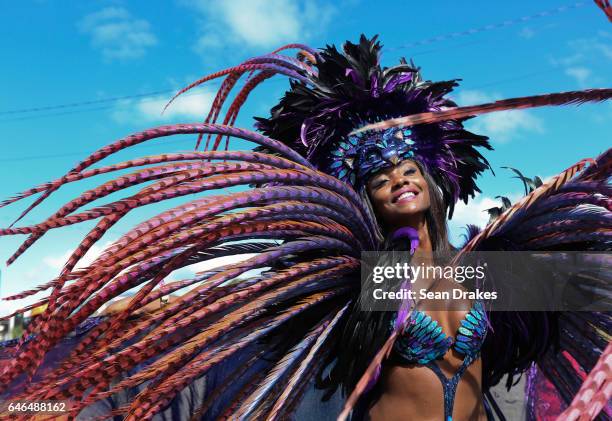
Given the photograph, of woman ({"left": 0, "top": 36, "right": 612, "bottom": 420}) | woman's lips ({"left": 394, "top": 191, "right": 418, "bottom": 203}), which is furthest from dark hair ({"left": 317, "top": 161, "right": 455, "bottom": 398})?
woman's lips ({"left": 394, "top": 191, "right": 418, "bottom": 203})

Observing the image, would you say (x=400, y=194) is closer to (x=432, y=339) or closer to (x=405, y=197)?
(x=405, y=197)

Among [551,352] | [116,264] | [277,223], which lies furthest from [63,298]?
[551,352]

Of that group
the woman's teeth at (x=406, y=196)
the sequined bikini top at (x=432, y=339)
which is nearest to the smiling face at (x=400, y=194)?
the woman's teeth at (x=406, y=196)

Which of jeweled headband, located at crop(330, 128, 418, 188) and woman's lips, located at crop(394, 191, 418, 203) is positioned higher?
jeweled headband, located at crop(330, 128, 418, 188)

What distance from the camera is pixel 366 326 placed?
2262mm

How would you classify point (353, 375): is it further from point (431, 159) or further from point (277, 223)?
point (431, 159)

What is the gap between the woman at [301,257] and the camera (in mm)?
1707

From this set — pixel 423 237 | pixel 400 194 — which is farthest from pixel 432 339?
pixel 400 194

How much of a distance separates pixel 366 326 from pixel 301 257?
37 cm

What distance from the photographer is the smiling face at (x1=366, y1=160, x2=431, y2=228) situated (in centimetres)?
235

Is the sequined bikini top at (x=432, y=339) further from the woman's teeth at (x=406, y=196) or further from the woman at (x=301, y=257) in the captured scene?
the woman's teeth at (x=406, y=196)

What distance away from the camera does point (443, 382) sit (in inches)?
86.0

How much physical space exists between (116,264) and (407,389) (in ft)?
3.96

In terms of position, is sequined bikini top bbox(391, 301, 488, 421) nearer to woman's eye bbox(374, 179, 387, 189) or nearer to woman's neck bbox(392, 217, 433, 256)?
woman's neck bbox(392, 217, 433, 256)
